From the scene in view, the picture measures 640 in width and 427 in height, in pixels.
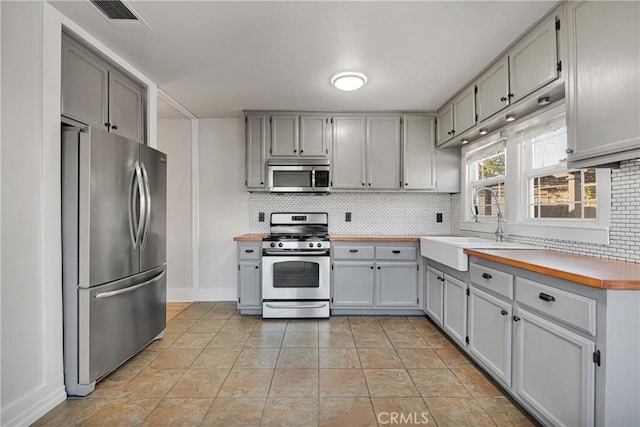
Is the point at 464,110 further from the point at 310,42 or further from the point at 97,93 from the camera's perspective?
the point at 97,93

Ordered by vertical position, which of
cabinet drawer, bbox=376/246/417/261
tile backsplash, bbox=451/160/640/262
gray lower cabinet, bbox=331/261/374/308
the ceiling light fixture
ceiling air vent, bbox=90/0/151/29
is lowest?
gray lower cabinet, bbox=331/261/374/308

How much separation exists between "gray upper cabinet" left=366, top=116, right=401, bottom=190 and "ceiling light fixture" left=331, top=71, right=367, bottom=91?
0.98 metres

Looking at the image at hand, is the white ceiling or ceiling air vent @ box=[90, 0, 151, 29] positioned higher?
ceiling air vent @ box=[90, 0, 151, 29]

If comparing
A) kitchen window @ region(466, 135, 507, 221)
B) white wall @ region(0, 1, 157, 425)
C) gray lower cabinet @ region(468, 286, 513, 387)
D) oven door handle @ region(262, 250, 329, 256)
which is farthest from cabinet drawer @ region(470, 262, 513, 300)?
white wall @ region(0, 1, 157, 425)

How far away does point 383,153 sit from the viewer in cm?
382

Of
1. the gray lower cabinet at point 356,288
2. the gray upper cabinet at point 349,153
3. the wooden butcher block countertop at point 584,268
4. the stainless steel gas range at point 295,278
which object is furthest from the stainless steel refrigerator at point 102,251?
the wooden butcher block countertop at point 584,268

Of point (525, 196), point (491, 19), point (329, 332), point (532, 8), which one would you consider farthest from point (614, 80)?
point (329, 332)

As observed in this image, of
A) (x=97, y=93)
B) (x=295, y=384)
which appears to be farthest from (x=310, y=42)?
(x=295, y=384)

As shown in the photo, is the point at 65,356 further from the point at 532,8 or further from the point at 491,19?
the point at 532,8

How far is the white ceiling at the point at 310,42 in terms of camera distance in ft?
6.21

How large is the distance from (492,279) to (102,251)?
2.63 metres

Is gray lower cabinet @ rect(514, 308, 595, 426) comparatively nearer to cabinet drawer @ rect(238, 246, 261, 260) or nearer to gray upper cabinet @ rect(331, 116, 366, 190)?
gray upper cabinet @ rect(331, 116, 366, 190)

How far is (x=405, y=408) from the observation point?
6.11 feet

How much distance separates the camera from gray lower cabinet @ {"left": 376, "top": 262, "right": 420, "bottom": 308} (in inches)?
138
